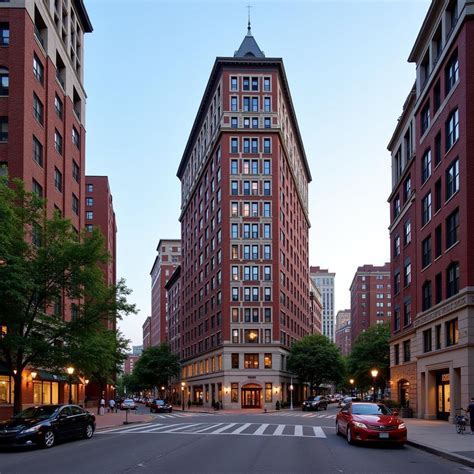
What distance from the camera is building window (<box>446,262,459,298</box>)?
124 ft

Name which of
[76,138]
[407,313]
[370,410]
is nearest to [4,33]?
[76,138]

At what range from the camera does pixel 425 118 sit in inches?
1860

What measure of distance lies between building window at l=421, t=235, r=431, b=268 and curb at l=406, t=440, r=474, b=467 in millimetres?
23894

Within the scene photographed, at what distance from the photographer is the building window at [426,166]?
149 feet

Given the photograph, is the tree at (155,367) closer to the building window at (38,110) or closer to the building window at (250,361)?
the building window at (250,361)

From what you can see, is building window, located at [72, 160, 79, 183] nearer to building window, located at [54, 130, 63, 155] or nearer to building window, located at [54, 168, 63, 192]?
building window, located at [54, 130, 63, 155]

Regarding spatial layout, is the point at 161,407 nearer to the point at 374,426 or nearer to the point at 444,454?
the point at 374,426

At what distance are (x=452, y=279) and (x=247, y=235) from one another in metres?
48.5

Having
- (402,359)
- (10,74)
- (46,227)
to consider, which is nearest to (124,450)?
(46,227)

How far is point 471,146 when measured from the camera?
116 ft

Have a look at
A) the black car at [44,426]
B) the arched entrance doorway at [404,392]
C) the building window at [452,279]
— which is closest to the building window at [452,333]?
the building window at [452,279]

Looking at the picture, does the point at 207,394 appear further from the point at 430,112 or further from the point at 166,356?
the point at 430,112

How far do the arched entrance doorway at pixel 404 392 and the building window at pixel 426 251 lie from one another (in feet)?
37.4

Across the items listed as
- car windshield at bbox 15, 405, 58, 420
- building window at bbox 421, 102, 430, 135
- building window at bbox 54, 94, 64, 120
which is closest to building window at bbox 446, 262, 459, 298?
building window at bbox 421, 102, 430, 135
